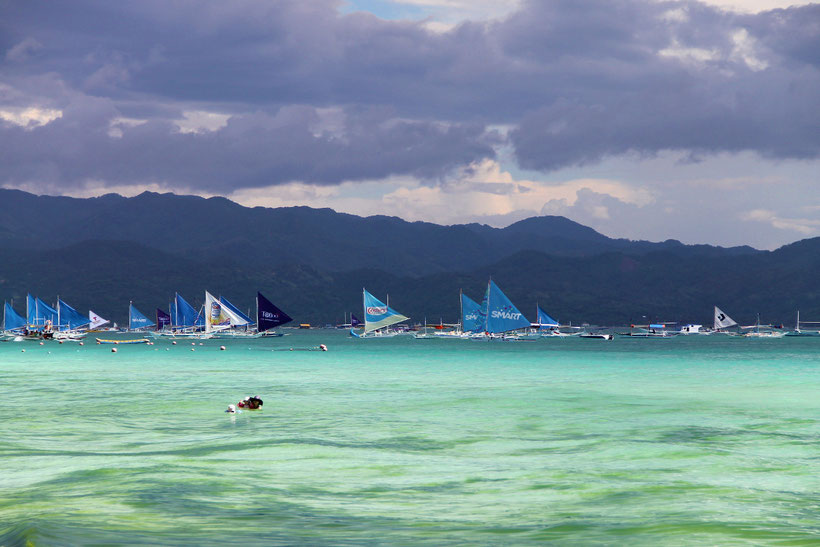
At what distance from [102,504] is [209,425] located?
17827 mm

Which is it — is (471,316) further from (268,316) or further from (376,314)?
(268,316)

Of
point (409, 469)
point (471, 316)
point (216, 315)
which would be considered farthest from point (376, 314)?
point (409, 469)

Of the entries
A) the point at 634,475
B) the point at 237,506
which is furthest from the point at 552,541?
the point at 634,475

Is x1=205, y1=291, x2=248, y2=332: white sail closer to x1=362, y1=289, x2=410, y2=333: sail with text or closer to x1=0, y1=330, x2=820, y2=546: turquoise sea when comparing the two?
x1=362, y1=289, x2=410, y2=333: sail with text

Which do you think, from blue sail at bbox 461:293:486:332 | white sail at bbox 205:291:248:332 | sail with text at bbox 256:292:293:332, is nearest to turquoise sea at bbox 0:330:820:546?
blue sail at bbox 461:293:486:332

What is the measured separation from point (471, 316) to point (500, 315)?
115 feet

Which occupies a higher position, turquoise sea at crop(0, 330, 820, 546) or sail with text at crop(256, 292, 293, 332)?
sail with text at crop(256, 292, 293, 332)

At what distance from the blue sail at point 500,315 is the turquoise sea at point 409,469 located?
96.8 metres

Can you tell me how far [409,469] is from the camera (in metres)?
25.0

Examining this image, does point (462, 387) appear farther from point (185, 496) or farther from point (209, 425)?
point (185, 496)

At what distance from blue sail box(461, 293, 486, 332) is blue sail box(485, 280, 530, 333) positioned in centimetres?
2361

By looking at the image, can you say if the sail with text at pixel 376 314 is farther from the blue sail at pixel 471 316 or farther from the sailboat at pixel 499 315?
the sailboat at pixel 499 315

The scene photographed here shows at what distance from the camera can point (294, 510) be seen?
1906 cm

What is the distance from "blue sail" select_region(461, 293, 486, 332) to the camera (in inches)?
7092
